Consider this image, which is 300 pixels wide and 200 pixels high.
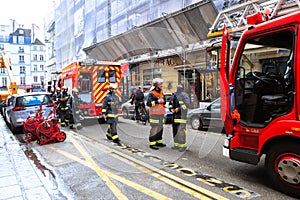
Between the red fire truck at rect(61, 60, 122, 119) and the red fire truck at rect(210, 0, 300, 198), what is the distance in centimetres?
672

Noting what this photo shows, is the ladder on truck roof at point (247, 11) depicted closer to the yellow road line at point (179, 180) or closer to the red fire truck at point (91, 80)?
the yellow road line at point (179, 180)

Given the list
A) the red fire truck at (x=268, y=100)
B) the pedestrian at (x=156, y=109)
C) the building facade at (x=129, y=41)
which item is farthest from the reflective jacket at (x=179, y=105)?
the building facade at (x=129, y=41)

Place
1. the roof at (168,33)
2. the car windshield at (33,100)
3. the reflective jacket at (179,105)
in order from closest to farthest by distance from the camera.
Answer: the reflective jacket at (179,105)
the car windshield at (33,100)
the roof at (168,33)

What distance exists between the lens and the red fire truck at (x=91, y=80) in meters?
10.1

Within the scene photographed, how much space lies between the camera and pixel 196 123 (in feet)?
29.8

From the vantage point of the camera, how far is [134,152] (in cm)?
595

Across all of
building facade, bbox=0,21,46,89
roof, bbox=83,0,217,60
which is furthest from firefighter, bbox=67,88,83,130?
building facade, bbox=0,21,46,89

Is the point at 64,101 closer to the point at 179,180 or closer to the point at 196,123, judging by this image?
the point at 196,123

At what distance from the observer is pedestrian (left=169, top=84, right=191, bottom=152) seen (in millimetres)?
6129

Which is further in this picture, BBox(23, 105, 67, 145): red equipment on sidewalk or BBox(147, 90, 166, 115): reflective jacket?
BBox(23, 105, 67, 145): red equipment on sidewalk

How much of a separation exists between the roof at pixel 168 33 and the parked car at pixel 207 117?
519 cm

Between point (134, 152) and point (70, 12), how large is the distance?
24617mm

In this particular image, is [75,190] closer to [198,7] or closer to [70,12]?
[198,7]

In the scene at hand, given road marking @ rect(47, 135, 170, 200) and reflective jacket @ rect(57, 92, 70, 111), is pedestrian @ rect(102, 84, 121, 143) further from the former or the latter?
reflective jacket @ rect(57, 92, 70, 111)
